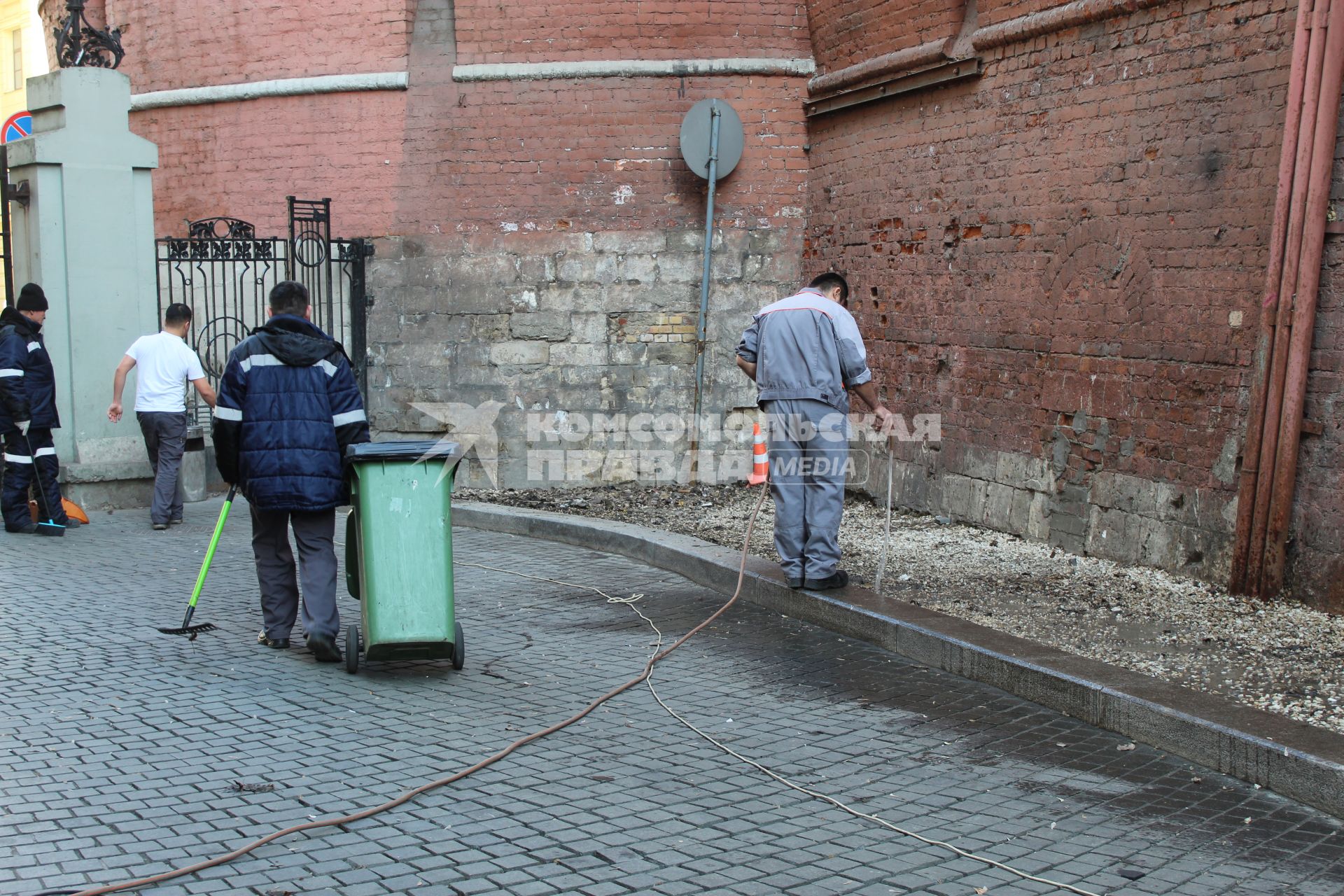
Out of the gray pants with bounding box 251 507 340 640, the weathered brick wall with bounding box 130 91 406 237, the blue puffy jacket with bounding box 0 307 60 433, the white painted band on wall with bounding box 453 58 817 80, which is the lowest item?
the gray pants with bounding box 251 507 340 640

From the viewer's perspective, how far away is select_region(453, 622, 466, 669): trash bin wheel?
591 centimetres

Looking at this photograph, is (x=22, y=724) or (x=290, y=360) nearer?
(x=22, y=724)

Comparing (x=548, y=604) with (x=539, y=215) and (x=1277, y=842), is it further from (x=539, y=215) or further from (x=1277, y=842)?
(x=539, y=215)

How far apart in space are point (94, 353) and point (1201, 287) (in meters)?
8.79

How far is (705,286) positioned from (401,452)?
6.37 m

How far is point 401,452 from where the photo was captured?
5855 millimetres

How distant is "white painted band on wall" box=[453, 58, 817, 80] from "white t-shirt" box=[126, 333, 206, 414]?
4151mm

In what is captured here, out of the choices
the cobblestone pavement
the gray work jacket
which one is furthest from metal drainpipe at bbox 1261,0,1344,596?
the gray work jacket

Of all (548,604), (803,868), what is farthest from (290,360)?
(803,868)

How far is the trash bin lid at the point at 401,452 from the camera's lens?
581 centimetres

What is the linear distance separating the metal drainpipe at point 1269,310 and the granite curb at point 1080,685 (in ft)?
5.52

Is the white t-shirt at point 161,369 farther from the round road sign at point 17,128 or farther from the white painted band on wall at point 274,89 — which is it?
the white painted band on wall at point 274,89

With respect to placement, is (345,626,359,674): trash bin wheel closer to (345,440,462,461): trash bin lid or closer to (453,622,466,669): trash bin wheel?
(453,622,466,669): trash bin wheel

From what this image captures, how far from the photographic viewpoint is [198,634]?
6.57 meters
